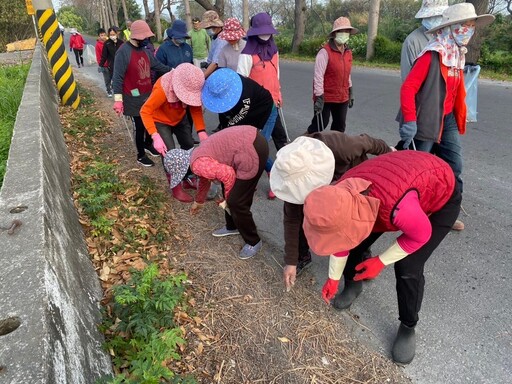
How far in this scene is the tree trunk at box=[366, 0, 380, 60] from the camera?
1541 cm

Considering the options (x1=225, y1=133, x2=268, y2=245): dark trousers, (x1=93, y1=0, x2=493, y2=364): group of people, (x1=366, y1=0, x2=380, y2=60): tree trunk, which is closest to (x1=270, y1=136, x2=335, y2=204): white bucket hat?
(x1=93, y1=0, x2=493, y2=364): group of people

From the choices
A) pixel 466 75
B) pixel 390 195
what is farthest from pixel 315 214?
pixel 466 75

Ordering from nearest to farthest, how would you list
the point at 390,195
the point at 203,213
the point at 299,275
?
the point at 390,195 < the point at 299,275 < the point at 203,213

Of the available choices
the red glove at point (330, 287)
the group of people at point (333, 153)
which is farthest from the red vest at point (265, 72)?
the red glove at point (330, 287)

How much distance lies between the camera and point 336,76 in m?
4.90

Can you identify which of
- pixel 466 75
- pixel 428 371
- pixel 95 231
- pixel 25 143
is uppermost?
pixel 466 75

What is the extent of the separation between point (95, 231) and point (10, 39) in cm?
2242

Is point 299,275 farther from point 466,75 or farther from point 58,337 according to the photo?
point 466,75

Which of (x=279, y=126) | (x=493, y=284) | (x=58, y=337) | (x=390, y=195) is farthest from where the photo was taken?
(x=279, y=126)

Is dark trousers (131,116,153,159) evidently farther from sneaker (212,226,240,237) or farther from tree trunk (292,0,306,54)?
tree trunk (292,0,306,54)

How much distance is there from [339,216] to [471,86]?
2.68m

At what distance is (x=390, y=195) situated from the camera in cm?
192

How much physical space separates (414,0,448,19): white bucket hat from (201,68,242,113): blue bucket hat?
1.88 metres

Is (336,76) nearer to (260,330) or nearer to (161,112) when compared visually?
(161,112)
